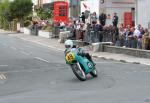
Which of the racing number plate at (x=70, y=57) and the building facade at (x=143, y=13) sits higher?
the building facade at (x=143, y=13)

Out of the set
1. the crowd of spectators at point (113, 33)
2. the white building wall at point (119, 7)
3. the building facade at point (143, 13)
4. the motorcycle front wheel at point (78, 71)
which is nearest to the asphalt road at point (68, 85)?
the motorcycle front wheel at point (78, 71)

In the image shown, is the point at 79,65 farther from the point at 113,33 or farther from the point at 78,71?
the point at 113,33

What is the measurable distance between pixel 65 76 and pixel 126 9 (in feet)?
86.8

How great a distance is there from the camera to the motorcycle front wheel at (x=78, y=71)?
17.9m

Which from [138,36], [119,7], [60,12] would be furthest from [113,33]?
[60,12]

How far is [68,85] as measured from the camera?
1672cm

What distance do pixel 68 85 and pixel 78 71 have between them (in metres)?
1.50

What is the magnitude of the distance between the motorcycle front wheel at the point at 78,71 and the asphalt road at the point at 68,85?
0.20 metres

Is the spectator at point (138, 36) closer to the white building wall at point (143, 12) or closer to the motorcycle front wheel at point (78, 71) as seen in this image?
the white building wall at point (143, 12)

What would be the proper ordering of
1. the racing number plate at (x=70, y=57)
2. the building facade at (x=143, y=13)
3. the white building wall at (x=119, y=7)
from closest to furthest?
the racing number plate at (x=70, y=57), the building facade at (x=143, y=13), the white building wall at (x=119, y=7)

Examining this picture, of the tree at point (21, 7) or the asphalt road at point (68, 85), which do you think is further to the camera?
the tree at point (21, 7)

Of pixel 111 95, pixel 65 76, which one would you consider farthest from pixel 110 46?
pixel 111 95

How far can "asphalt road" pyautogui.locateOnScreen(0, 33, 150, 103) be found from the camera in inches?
529

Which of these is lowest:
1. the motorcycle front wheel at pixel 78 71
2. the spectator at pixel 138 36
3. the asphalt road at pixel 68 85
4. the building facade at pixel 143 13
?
the asphalt road at pixel 68 85
